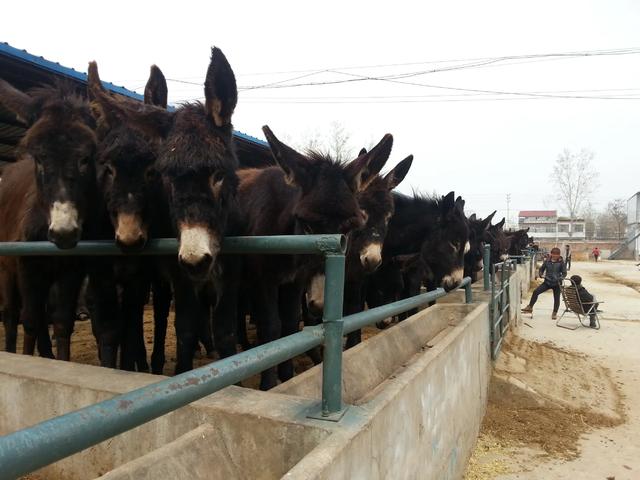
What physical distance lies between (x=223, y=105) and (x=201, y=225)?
96 centimetres

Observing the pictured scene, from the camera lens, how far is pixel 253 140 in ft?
30.4

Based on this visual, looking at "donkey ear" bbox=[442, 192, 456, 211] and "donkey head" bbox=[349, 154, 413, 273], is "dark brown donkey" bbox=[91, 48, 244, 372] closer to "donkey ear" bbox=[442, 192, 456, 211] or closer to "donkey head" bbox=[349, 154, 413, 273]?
"donkey head" bbox=[349, 154, 413, 273]

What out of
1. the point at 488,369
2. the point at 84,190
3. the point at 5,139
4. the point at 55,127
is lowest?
the point at 488,369

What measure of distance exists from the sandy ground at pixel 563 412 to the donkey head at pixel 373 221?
7.25ft

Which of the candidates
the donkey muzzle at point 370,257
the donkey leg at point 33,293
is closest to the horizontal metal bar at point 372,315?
the donkey muzzle at point 370,257

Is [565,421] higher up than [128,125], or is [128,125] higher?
[128,125]

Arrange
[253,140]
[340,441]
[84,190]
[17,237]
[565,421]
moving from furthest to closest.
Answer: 1. [253,140]
2. [565,421]
3. [17,237]
4. [84,190]
5. [340,441]

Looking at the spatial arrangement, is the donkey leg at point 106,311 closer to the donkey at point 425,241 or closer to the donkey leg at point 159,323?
the donkey leg at point 159,323

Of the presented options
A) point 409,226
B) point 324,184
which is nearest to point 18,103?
point 324,184

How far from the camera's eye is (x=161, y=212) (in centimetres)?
349

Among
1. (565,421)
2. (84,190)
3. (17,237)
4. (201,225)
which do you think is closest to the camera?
(201,225)

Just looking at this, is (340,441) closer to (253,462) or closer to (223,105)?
(253,462)

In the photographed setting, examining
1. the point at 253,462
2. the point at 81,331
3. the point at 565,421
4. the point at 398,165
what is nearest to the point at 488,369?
the point at 565,421

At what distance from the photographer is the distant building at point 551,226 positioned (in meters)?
89.8
